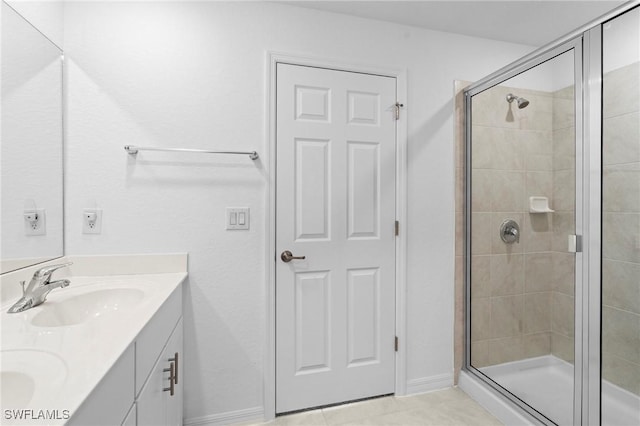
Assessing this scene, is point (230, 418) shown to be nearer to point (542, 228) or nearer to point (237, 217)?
point (237, 217)

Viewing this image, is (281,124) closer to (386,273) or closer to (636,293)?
(386,273)

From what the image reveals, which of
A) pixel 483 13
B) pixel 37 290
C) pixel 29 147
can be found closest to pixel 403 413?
pixel 37 290

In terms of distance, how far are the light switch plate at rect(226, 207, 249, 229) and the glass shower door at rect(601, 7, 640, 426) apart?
1711mm

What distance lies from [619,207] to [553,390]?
99cm

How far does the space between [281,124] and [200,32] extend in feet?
2.12

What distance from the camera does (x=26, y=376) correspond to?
0.62 metres

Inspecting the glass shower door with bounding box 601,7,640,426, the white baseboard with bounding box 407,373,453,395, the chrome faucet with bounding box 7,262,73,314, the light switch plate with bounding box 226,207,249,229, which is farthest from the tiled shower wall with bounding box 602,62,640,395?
the chrome faucet with bounding box 7,262,73,314

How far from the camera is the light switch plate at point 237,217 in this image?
64.9 inches

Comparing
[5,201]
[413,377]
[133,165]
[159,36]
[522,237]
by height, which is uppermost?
[159,36]

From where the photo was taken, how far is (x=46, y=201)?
4.41 feet

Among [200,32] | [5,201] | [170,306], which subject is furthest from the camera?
[200,32]

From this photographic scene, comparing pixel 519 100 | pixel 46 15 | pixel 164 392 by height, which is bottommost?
pixel 164 392

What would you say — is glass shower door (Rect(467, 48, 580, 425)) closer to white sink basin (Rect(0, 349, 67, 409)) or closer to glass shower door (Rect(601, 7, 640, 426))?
glass shower door (Rect(601, 7, 640, 426))

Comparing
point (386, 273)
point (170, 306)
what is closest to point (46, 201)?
point (170, 306)
